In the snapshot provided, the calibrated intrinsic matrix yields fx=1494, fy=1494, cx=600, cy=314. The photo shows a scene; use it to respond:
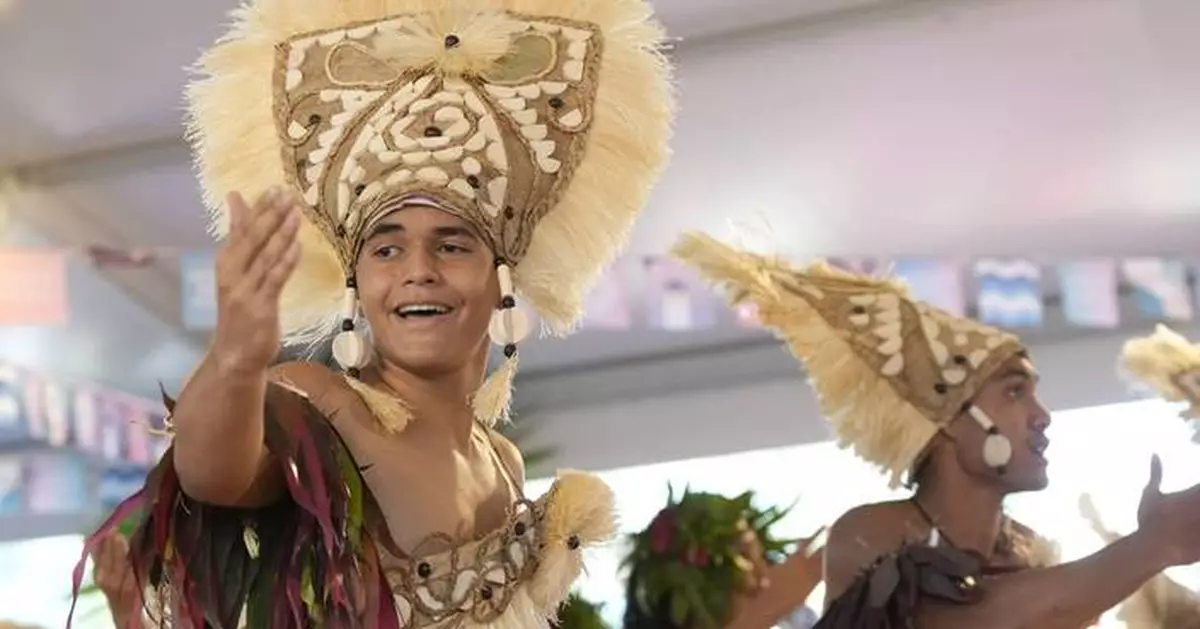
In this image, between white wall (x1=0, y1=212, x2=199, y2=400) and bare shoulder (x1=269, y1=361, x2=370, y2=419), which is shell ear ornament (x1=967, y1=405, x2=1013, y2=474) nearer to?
bare shoulder (x1=269, y1=361, x2=370, y2=419)

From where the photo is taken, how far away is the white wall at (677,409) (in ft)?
15.1

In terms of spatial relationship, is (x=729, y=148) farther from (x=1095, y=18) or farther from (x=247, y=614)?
(x=247, y=614)

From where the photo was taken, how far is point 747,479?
15.0 ft

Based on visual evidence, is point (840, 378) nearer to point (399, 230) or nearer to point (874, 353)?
point (874, 353)

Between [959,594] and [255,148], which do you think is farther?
[959,594]

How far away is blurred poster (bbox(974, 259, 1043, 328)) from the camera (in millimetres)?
3488

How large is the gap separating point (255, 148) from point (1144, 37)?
2.13 metres

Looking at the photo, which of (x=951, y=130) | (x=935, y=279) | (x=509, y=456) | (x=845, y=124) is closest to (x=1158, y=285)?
(x=935, y=279)

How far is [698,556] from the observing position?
2.40 m

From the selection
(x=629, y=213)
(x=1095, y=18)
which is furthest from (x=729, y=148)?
(x=629, y=213)

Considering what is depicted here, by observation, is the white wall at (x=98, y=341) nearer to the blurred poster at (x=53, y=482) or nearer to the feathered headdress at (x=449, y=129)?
the blurred poster at (x=53, y=482)

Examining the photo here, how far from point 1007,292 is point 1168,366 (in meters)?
1.03

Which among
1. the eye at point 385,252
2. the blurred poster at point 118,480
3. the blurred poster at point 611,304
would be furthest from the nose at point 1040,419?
the blurred poster at point 118,480

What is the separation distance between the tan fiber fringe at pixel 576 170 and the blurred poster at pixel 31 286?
1777 mm
